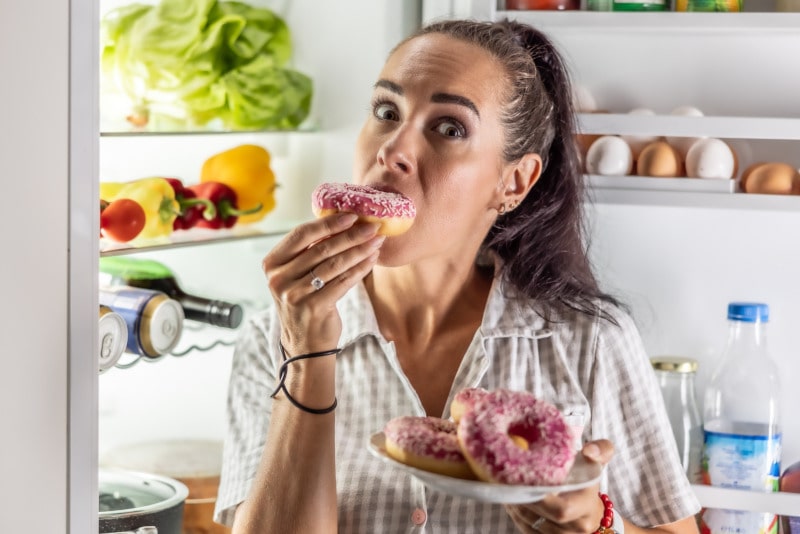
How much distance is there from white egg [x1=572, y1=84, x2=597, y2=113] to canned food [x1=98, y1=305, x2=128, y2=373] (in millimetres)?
754

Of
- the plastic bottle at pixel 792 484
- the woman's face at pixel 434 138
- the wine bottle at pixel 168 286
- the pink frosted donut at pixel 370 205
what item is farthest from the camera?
the plastic bottle at pixel 792 484

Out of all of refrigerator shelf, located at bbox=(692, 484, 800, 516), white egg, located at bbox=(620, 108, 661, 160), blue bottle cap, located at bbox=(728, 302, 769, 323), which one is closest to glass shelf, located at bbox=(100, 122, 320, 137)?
white egg, located at bbox=(620, 108, 661, 160)

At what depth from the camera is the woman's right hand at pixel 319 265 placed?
0.98 m

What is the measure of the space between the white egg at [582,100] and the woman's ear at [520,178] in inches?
8.9

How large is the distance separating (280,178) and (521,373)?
591 mm

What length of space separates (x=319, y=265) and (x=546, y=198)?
485 mm

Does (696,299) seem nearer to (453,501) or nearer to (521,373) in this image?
(521,373)

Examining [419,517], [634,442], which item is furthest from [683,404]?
[419,517]

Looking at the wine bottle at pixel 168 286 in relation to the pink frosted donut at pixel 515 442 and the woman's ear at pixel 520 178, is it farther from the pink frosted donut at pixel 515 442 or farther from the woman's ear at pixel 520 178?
the pink frosted donut at pixel 515 442

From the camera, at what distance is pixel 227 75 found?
4.76 feet

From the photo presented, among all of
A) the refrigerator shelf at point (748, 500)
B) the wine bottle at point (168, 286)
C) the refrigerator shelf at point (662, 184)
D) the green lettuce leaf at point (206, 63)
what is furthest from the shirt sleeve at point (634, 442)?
the green lettuce leaf at point (206, 63)

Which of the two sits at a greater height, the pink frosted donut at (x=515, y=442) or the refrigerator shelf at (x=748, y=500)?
the pink frosted donut at (x=515, y=442)

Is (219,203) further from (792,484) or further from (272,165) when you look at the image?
(792,484)

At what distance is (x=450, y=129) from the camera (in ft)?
3.74
